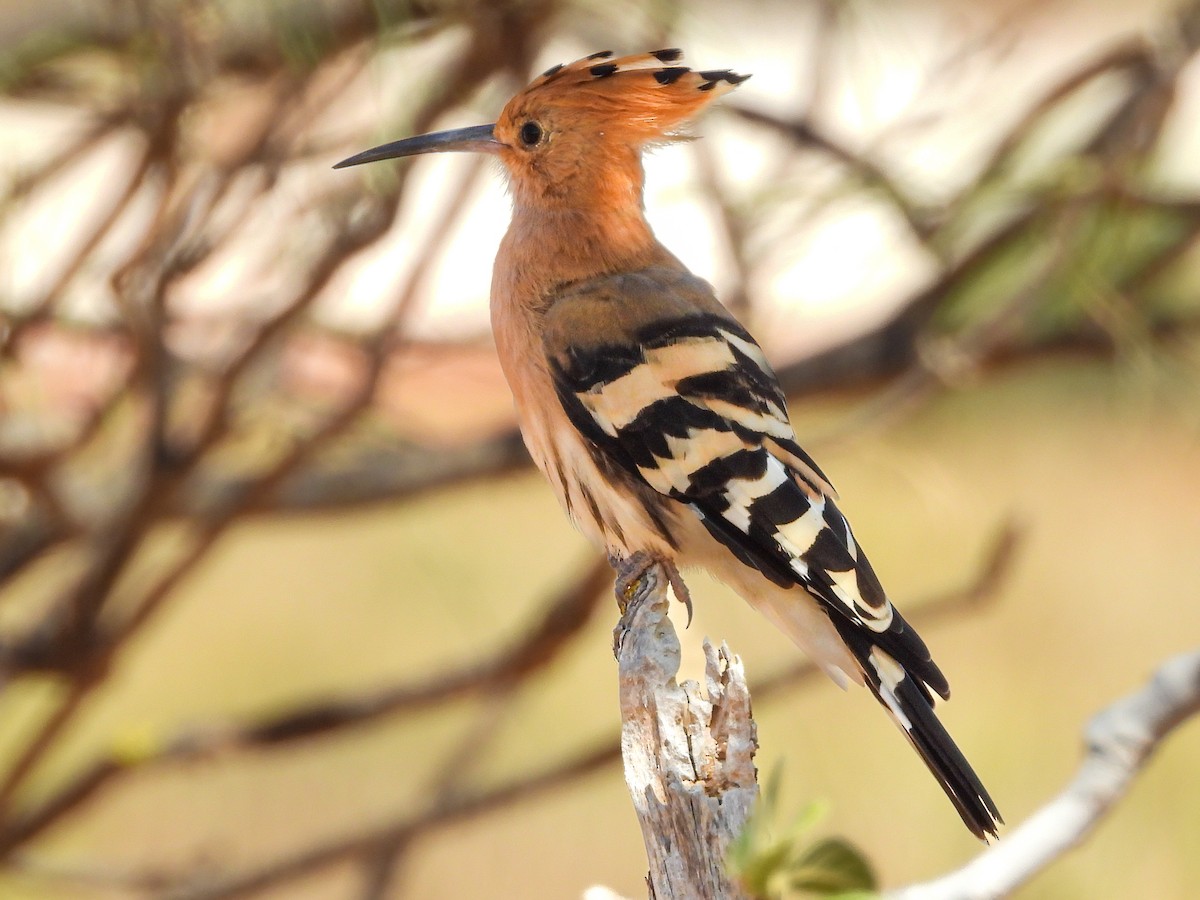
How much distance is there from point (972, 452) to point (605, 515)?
2.60 metres

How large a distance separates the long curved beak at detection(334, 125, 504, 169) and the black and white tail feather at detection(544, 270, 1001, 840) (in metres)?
0.20

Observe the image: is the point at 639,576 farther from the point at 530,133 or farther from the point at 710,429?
the point at 530,133

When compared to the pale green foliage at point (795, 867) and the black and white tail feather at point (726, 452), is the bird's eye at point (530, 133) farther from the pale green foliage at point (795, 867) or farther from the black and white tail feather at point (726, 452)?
the pale green foliage at point (795, 867)

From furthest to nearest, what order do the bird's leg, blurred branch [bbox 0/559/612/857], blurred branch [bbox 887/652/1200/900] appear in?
blurred branch [bbox 0/559/612/857] < the bird's leg < blurred branch [bbox 887/652/1200/900]

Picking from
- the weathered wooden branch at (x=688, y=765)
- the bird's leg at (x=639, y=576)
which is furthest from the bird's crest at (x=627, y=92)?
the weathered wooden branch at (x=688, y=765)

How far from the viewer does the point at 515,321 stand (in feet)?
5.10

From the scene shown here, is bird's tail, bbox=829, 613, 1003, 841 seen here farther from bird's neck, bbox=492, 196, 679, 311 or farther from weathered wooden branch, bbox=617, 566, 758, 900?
bird's neck, bbox=492, 196, 679, 311

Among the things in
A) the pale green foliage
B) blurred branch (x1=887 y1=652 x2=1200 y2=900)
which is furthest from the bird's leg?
the pale green foliage

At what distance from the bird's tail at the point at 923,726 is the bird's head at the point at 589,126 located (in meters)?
0.56

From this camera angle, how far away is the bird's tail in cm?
121

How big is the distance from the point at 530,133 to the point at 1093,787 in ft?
3.34

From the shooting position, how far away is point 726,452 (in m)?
1.43

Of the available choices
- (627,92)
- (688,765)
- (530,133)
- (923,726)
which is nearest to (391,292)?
(530,133)

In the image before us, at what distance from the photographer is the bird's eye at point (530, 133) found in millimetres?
1639
